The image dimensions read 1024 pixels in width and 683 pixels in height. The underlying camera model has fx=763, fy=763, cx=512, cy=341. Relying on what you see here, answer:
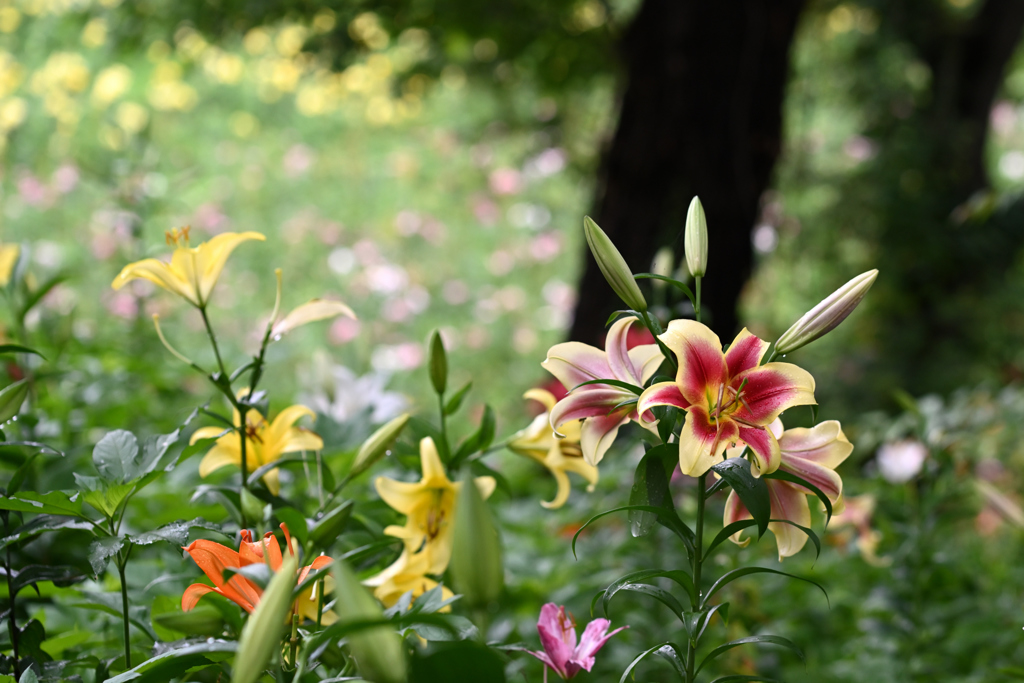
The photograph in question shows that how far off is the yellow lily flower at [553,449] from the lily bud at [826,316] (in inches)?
5.9

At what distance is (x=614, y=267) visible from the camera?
15.0 inches

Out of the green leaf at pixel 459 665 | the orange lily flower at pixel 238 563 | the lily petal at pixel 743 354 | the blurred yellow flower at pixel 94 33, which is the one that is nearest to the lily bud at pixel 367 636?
the green leaf at pixel 459 665

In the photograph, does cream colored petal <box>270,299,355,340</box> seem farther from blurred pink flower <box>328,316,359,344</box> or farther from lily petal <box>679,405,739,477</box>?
blurred pink flower <box>328,316,359,344</box>

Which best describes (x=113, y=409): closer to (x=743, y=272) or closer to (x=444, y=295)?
(x=743, y=272)

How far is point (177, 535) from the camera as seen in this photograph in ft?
1.20

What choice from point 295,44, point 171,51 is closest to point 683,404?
point 171,51

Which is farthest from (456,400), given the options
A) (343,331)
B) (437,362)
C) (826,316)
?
(343,331)

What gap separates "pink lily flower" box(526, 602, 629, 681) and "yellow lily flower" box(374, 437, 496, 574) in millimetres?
77

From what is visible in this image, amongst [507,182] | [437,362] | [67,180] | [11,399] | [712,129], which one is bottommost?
[11,399]

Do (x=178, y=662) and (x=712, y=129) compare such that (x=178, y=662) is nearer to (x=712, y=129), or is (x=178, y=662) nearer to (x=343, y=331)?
(x=712, y=129)

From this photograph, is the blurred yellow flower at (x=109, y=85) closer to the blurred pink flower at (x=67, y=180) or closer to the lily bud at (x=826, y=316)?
the blurred pink flower at (x=67, y=180)

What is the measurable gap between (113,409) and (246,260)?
224 cm

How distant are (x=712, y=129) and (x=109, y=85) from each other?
8.72 feet

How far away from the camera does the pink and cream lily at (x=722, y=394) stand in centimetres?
35
